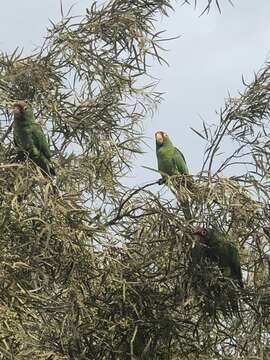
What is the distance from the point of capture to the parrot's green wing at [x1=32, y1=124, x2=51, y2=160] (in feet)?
13.0

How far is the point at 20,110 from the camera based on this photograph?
13.2ft

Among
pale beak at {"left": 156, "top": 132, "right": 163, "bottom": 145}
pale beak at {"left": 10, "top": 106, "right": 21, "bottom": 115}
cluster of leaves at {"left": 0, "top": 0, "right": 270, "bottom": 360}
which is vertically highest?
pale beak at {"left": 156, "top": 132, "right": 163, "bottom": 145}

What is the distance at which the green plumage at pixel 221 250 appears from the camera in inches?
128

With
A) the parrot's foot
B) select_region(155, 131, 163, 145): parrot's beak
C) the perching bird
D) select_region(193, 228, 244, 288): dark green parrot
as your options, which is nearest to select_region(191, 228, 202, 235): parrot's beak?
select_region(193, 228, 244, 288): dark green parrot

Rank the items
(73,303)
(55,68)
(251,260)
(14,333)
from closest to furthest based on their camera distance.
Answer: (14,333), (73,303), (251,260), (55,68)

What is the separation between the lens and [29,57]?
4.29 metres

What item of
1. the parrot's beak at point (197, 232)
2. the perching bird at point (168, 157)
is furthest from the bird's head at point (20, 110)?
the parrot's beak at point (197, 232)

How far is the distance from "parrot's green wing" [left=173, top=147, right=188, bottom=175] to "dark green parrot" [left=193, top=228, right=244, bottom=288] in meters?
0.96

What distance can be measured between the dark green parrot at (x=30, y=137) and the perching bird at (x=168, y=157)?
0.61 m

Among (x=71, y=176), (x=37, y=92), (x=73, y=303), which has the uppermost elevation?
(x=37, y=92)

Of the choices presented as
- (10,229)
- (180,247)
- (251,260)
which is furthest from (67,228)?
(251,260)

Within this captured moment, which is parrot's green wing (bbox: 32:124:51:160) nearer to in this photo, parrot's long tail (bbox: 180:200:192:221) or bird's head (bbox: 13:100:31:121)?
bird's head (bbox: 13:100:31:121)

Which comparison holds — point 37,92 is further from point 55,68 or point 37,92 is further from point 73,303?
point 73,303

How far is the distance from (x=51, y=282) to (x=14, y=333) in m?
0.49
